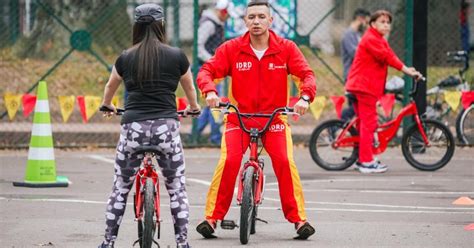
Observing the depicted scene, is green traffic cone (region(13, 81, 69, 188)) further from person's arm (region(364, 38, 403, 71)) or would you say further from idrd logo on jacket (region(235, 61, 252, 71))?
person's arm (region(364, 38, 403, 71))

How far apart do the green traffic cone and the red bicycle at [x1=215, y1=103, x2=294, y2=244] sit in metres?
3.78

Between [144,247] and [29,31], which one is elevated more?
[29,31]

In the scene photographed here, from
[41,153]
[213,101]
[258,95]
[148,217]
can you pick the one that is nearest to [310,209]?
[258,95]

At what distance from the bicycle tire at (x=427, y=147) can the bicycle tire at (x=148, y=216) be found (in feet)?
23.9

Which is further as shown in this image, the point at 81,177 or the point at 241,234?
the point at 81,177

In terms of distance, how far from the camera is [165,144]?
8156mm

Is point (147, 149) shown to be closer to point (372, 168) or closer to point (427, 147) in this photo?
point (372, 168)

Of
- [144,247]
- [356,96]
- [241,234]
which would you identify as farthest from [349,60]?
[144,247]

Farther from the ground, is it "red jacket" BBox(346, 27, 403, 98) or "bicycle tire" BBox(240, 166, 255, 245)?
"red jacket" BBox(346, 27, 403, 98)

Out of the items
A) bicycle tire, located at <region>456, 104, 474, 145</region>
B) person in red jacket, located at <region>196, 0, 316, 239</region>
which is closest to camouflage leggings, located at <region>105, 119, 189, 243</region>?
person in red jacket, located at <region>196, 0, 316, 239</region>

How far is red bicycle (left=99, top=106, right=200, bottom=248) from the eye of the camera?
799 cm

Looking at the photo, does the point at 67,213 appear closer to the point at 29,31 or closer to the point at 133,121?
the point at 133,121

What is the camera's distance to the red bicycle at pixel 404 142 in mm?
14805

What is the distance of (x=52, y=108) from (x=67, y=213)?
9.18 meters
